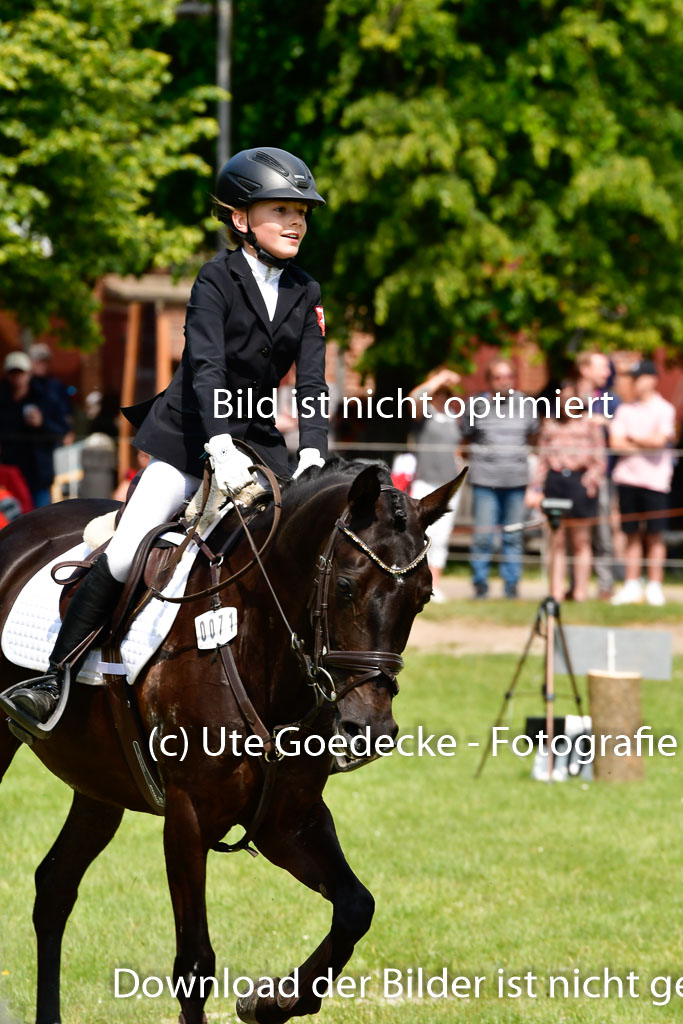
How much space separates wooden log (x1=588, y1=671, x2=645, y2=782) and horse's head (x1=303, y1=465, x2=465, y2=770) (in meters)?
5.72

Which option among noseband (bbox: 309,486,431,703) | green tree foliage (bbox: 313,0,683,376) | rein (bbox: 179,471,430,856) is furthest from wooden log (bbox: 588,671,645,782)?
green tree foliage (bbox: 313,0,683,376)

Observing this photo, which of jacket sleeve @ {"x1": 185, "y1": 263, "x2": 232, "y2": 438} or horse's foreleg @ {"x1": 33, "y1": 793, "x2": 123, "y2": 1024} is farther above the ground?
jacket sleeve @ {"x1": 185, "y1": 263, "x2": 232, "y2": 438}

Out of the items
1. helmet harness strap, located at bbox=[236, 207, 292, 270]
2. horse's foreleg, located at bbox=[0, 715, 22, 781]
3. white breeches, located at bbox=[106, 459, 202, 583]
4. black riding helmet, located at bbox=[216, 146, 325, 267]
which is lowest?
horse's foreleg, located at bbox=[0, 715, 22, 781]

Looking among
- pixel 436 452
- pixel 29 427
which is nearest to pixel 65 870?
pixel 436 452

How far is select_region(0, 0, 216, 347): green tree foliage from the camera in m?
18.8

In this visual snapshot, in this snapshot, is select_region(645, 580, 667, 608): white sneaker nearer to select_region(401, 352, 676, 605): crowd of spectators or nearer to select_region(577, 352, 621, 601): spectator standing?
select_region(401, 352, 676, 605): crowd of spectators

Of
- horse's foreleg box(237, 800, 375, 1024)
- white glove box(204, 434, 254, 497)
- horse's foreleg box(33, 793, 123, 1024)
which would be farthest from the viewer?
horse's foreleg box(33, 793, 123, 1024)

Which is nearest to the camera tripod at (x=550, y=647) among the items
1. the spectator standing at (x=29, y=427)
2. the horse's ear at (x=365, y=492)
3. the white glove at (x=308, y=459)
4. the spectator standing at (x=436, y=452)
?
the white glove at (x=308, y=459)

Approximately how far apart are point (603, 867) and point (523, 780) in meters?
2.10

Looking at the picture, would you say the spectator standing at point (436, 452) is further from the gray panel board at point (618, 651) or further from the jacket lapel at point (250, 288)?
the jacket lapel at point (250, 288)

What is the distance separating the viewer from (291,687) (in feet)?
16.9

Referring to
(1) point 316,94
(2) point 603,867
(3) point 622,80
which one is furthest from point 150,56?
(2) point 603,867

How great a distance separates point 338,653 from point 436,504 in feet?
1.99

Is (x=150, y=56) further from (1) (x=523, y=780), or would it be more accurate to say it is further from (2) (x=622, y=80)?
(1) (x=523, y=780)
